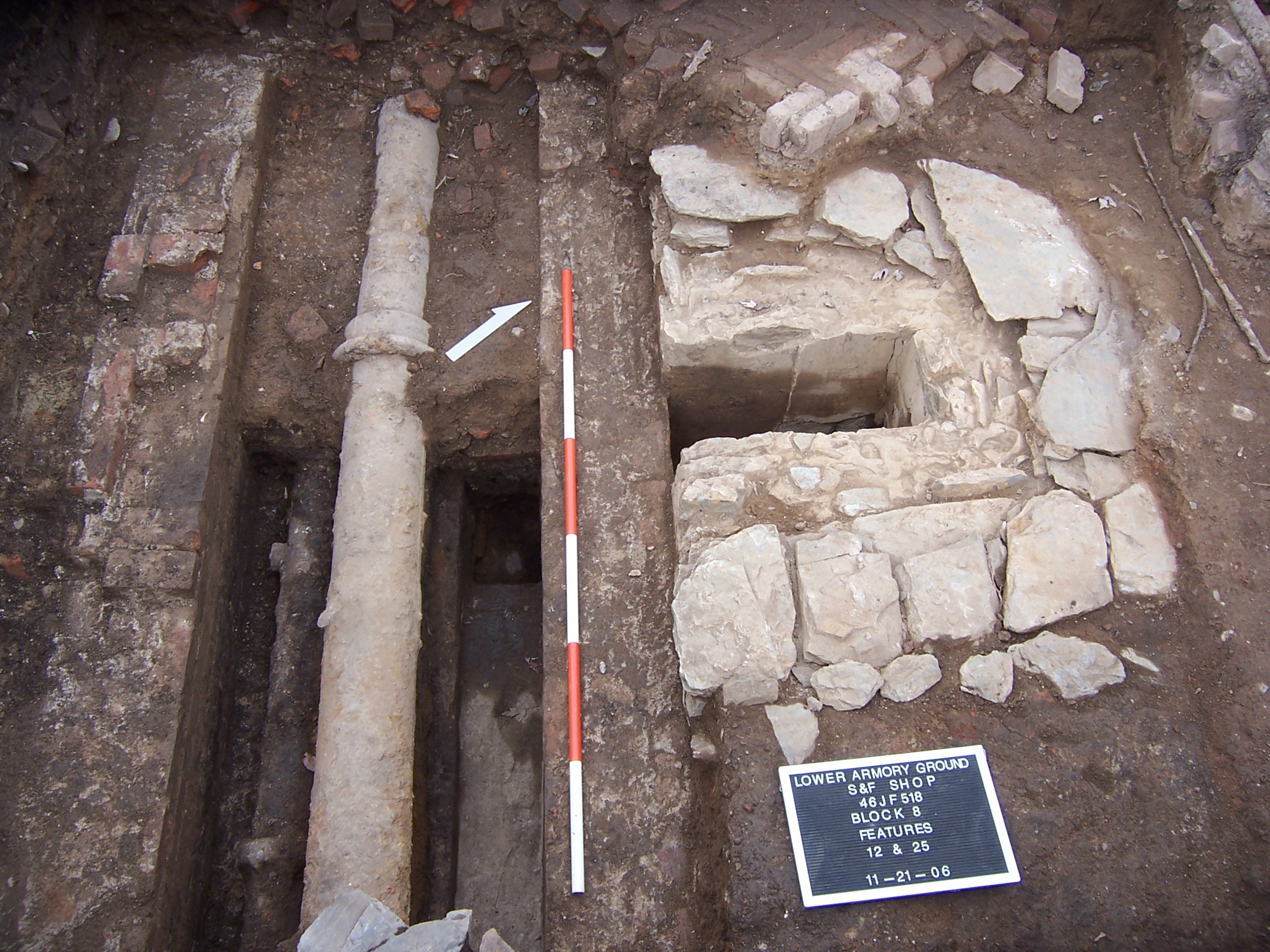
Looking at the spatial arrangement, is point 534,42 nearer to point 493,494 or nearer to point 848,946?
point 493,494

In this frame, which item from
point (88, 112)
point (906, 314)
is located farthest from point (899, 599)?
point (88, 112)

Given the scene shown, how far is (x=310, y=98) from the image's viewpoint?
12.4 ft

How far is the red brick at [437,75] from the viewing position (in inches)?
147

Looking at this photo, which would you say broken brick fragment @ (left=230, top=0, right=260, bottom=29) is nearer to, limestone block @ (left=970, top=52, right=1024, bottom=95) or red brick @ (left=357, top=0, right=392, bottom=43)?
red brick @ (left=357, top=0, right=392, bottom=43)

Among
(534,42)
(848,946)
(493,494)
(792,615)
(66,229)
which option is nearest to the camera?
(848,946)

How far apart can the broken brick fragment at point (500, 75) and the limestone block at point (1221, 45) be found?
2963mm

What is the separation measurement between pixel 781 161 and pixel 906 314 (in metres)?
0.77

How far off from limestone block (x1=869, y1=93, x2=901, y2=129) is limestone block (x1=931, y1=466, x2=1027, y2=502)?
1471 mm

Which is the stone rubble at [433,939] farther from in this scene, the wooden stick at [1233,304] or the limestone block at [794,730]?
the wooden stick at [1233,304]

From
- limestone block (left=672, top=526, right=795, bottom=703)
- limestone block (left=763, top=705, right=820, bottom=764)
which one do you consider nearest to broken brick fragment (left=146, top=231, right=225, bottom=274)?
limestone block (left=672, top=526, right=795, bottom=703)

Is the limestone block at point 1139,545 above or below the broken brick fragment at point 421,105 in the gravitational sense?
below

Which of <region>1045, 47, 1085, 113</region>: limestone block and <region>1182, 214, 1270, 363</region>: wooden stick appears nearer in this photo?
<region>1182, 214, 1270, 363</region>: wooden stick

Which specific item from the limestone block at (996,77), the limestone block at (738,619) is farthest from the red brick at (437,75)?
the limestone block at (738,619)

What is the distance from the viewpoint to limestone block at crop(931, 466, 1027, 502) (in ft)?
8.07
